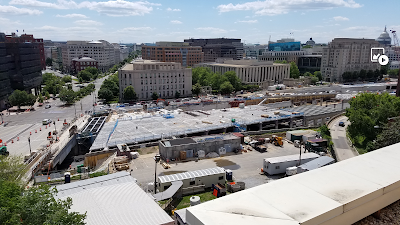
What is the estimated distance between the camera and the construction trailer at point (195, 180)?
23.0 meters

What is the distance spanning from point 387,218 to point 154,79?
6946 cm

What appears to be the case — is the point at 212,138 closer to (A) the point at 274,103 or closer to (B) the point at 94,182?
(B) the point at 94,182

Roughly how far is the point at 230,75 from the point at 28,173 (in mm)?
70416

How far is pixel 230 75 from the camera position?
300ft

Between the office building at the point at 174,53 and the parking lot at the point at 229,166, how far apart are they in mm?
100369

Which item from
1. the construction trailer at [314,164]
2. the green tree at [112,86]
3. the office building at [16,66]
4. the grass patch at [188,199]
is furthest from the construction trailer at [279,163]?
the office building at [16,66]

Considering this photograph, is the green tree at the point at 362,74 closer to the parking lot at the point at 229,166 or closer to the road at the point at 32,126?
the parking lot at the point at 229,166

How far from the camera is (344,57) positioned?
122 metres

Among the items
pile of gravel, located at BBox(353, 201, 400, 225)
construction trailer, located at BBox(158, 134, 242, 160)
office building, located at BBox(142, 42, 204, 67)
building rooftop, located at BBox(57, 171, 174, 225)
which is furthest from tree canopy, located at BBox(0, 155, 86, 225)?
office building, located at BBox(142, 42, 204, 67)

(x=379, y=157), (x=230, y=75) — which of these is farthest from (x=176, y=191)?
(x=230, y=75)

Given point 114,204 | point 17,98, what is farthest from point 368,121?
point 17,98

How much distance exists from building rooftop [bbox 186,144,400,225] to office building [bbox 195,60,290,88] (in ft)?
299

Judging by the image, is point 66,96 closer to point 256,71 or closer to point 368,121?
point 256,71

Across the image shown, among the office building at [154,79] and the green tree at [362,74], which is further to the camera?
the green tree at [362,74]
